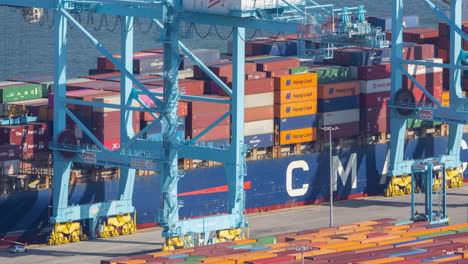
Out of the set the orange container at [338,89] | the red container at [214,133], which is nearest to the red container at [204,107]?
the red container at [214,133]

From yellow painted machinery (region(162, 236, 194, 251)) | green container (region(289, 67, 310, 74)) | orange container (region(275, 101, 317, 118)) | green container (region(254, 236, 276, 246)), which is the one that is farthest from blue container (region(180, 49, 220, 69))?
green container (region(254, 236, 276, 246))

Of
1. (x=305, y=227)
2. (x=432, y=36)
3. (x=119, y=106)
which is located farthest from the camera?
(x=432, y=36)

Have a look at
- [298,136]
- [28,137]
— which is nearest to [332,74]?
[298,136]

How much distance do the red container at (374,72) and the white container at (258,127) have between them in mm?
8676

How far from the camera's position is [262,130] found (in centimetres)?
8831

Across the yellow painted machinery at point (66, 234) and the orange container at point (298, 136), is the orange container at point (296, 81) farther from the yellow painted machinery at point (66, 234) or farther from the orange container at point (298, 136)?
the yellow painted machinery at point (66, 234)

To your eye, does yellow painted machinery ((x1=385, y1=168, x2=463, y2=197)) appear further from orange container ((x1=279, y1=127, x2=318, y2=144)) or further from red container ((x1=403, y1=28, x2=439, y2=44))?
red container ((x1=403, y1=28, x2=439, y2=44))

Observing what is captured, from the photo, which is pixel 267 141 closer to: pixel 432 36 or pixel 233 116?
pixel 233 116

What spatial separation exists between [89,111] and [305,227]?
14013 millimetres

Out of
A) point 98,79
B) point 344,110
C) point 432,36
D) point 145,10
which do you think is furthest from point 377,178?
point 145,10

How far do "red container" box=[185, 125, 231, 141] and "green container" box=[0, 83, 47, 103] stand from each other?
10600 mm

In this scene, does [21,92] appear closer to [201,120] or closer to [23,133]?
[23,133]

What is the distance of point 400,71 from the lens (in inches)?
3669

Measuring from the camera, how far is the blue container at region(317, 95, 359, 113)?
91.6m
